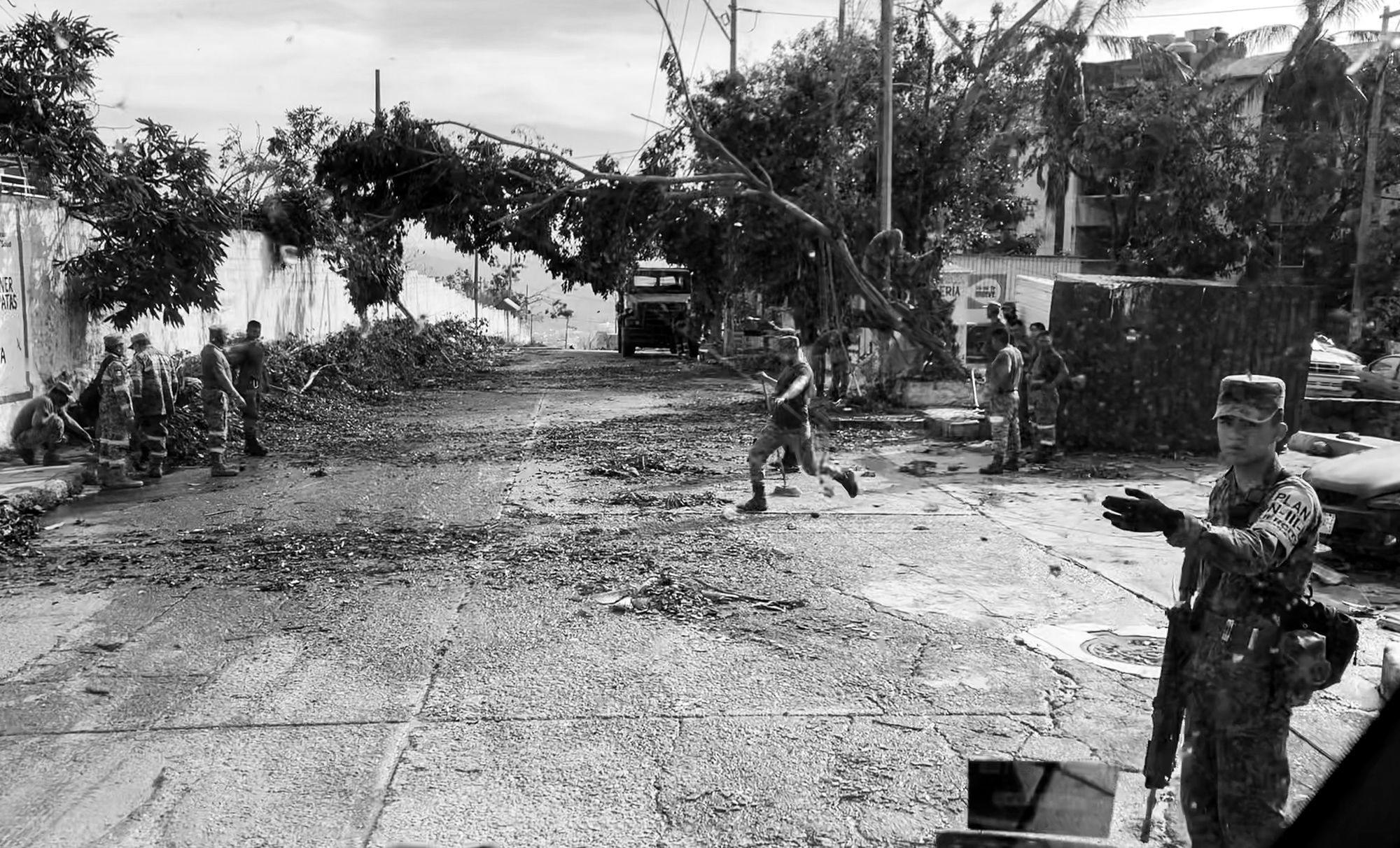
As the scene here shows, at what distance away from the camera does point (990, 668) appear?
5.63 m

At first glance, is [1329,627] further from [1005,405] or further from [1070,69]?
[1070,69]

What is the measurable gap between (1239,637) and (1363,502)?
563cm

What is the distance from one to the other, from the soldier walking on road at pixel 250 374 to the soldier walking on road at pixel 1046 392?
30.8 ft

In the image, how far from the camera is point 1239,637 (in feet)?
10.2

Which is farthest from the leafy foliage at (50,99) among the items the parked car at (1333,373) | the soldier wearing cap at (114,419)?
the parked car at (1333,373)

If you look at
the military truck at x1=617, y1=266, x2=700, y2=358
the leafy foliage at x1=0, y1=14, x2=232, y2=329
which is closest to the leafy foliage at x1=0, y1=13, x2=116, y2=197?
the leafy foliage at x1=0, y1=14, x2=232, y2=329

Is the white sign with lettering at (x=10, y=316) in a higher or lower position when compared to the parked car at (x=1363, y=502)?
higher

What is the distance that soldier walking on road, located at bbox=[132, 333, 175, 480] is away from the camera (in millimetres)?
11828

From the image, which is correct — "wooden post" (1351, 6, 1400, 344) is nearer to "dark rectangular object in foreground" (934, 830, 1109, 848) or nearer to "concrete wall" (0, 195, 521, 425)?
"concrete wall" (0, 195, 521, 425)

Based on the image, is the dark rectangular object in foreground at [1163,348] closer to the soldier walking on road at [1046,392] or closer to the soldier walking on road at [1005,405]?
the soldier walking on road at [1046,392]

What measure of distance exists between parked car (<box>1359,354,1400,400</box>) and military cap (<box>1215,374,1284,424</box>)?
1848 centimetres

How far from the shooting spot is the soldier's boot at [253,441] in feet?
45.7

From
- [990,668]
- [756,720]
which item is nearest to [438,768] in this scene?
[756,720]

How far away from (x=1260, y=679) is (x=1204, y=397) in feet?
37.1
